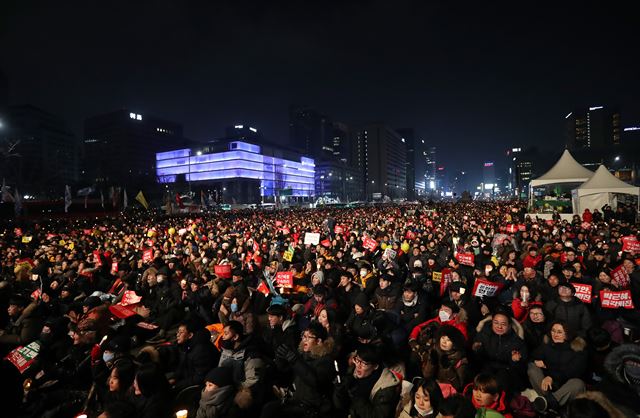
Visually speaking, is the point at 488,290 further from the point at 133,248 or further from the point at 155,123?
the point at 155,123

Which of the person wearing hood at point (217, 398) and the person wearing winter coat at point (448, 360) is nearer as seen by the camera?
the person wearing hood at point (217, 398)

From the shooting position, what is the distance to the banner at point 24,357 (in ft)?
15.3

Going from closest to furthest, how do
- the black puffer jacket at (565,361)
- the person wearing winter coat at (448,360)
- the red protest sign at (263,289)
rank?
1. the person wearing winter coat at (448,360)
2. the black puffer jacket at (565,361)
3. the red protest sign at (263,289)

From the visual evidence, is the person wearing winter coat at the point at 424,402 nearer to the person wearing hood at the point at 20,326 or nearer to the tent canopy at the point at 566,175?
the person wearing hood at the point at 20,326

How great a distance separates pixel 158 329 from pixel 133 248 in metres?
8.05

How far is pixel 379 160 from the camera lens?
573 ft

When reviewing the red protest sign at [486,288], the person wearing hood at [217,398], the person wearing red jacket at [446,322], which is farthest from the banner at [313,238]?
the person wearing hood at [217,398]

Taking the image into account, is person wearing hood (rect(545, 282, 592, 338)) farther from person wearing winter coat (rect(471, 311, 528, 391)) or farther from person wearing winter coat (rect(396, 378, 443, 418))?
person wearing winter coat (rect(396, 378, 443, 418))

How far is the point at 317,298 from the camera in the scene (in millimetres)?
6395

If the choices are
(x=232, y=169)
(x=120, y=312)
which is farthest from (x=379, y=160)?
(x=120, y=312)

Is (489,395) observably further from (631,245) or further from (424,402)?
(631,245)

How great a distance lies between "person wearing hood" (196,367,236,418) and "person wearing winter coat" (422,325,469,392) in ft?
6.92

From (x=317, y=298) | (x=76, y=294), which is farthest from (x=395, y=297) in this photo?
(x=76, y=294)

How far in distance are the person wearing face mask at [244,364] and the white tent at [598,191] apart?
72.2ft
